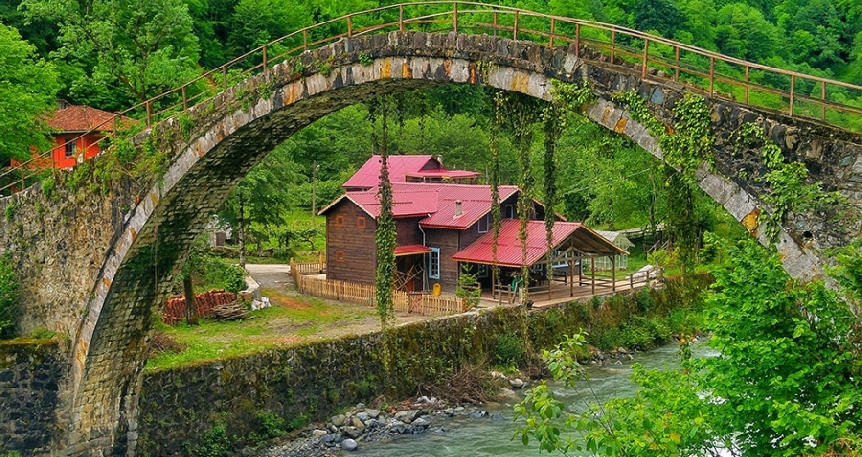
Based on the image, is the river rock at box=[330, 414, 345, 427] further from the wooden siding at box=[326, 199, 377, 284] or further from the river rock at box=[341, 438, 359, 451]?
the wooden siding at box=[326, 199, 377, 284]

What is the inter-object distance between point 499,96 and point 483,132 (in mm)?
37851

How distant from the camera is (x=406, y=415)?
23.8 m

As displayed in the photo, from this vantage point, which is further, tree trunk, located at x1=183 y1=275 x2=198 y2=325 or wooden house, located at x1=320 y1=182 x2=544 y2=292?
wooden house, located at x1=320 y1=182 x2=544 y2=292

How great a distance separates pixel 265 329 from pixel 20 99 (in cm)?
913

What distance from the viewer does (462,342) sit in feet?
87.9

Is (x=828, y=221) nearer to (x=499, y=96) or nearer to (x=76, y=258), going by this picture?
(x=499, y=96)

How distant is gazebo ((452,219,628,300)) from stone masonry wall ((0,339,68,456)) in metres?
15.5

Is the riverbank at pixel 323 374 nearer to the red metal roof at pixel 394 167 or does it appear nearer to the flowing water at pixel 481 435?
the flowing water at pixel 481 435

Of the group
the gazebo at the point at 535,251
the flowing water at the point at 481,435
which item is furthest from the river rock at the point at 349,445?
the gazebo at the point at 535,251

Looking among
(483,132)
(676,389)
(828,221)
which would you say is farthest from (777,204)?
(483,132)

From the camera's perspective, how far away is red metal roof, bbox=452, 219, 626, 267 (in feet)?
101

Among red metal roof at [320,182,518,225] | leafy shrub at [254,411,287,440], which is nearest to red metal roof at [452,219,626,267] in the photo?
red metal roof at [320,182,518,225]

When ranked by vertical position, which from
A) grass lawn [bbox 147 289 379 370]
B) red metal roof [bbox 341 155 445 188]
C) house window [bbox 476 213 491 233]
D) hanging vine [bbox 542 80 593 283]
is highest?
red metal roof [bbox 341 155 445 188]

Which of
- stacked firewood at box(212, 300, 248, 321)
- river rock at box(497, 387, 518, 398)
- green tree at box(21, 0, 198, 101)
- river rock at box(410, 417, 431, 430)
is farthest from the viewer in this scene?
green tree at box(21, 0, 198, 101)
